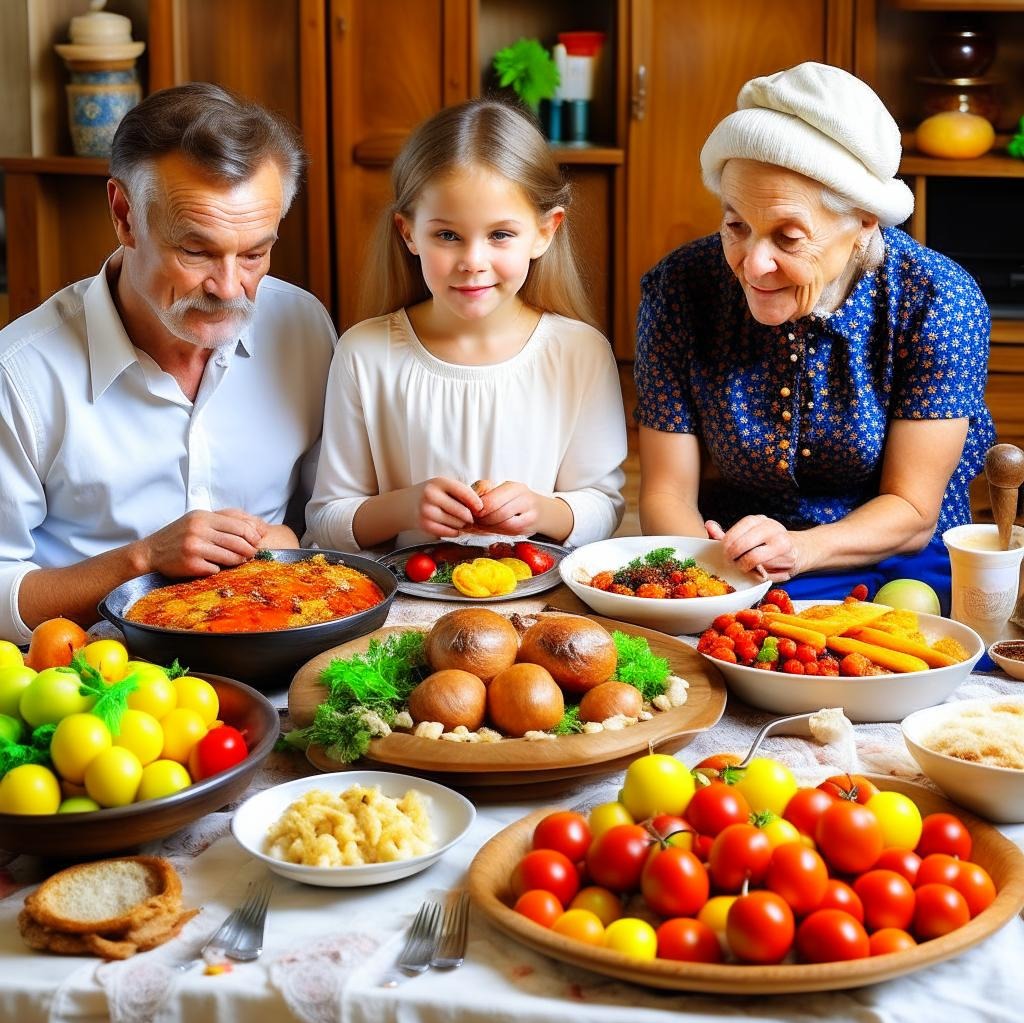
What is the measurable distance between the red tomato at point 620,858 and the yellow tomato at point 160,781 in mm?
407

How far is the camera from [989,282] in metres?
4.13

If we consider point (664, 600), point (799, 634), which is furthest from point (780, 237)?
point (799, 634)

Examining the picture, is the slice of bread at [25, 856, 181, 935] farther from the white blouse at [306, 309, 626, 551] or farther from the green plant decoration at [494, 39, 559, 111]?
the green plant decoration at [494, 39, 559, 111]

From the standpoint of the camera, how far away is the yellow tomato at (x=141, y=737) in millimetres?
1283

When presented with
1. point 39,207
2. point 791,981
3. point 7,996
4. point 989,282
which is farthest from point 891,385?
point 39,207

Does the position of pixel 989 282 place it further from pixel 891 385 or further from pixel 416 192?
pixel 416 192

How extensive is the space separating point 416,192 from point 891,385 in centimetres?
91

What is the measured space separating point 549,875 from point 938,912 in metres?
0.32

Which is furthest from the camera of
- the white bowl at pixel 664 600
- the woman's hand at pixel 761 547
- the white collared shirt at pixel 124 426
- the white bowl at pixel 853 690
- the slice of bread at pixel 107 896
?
the white collared shirt at pixel 124 426

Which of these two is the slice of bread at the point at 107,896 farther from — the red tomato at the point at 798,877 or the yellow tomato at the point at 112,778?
the red tomato at the point at 798,877

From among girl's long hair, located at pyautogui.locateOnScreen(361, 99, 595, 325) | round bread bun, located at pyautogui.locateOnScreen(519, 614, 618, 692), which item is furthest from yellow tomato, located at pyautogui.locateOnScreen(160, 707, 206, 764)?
girl's long hair, located at pyautogui.locateOnScreen(361, 99, 595, 325)

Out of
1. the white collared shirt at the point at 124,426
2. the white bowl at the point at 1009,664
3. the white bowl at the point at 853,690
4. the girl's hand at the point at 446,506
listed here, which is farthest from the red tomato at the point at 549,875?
the white collared shirt at the point at 124,426

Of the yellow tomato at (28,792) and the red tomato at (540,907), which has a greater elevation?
the yellow tomato at (28,792)

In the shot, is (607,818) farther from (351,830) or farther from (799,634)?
Answer: (799,634)
